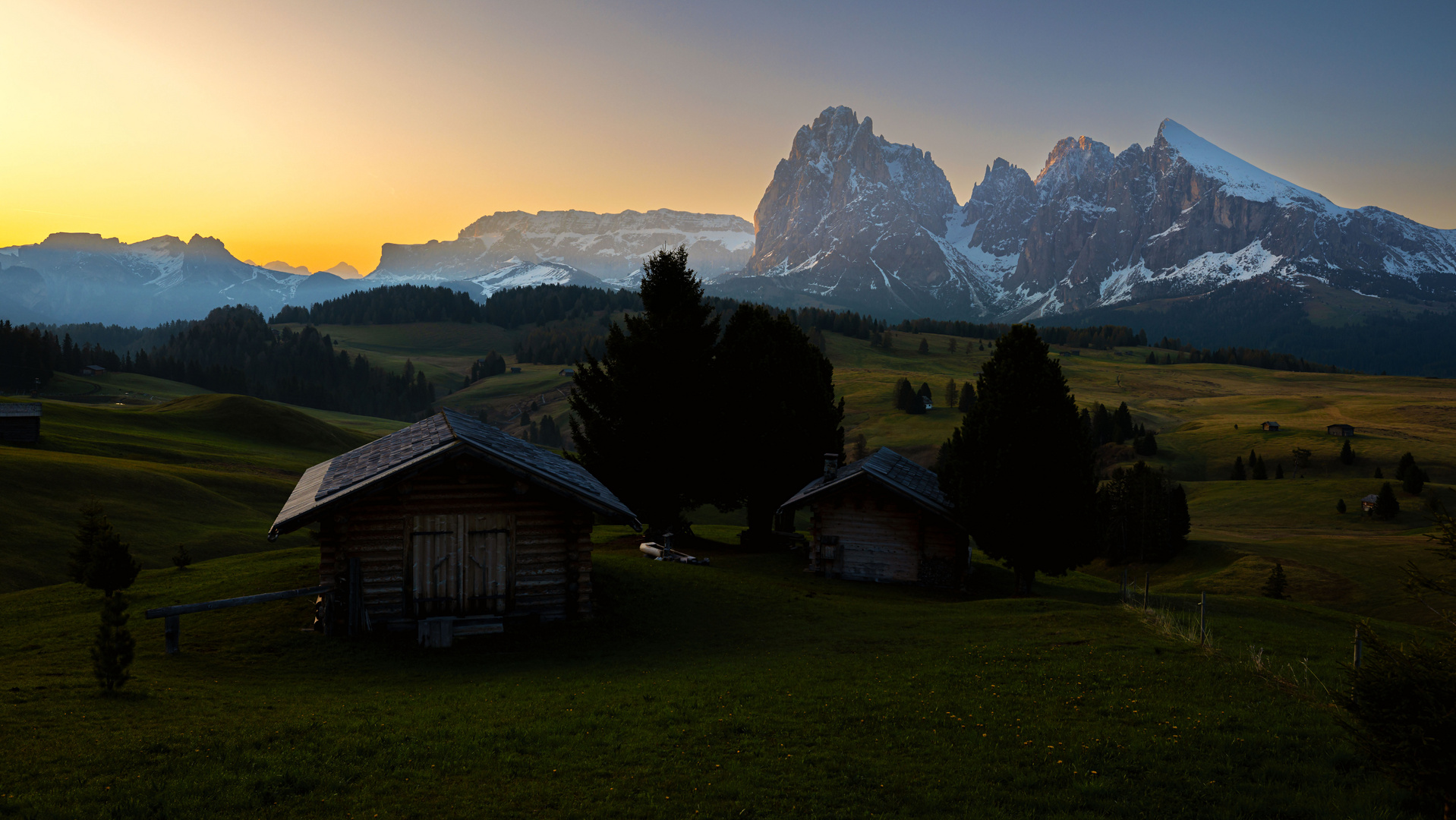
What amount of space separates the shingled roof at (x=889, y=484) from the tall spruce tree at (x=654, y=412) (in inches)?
230

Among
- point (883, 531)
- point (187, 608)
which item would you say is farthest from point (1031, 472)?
point (187, 608)

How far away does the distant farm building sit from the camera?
6259cm

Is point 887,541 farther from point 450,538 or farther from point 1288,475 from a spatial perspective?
point 1288,475

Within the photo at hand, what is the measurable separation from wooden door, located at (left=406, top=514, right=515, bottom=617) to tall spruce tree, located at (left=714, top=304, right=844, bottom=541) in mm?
19619

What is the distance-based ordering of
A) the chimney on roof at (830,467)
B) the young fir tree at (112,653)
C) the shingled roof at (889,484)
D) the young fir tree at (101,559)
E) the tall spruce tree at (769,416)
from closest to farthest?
the young fir tree at (112,653), the young fir tree at (101,559), the shingled roof at (889,484), the chimney on roof at (830,467), the tall spruce tree at (769,416)

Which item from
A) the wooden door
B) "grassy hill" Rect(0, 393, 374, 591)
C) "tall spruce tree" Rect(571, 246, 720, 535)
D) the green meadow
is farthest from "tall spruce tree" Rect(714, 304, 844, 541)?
"grassy hill" Rect(0, 393, 374, 591)

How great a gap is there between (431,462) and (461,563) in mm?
3199

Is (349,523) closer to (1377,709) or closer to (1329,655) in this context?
(1377,709)

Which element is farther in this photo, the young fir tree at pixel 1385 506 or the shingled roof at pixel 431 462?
the young fir tree at pixel 1385 506

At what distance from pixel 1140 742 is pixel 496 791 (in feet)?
31.6

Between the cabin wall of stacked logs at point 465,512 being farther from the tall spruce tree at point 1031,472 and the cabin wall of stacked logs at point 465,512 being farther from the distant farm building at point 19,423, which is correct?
the distant farm building at point 19,423

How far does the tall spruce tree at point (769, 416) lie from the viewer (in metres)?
43.5

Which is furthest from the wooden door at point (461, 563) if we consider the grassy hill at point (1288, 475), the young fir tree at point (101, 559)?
the grassy hill at point (1288, 475)

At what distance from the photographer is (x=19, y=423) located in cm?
6341
